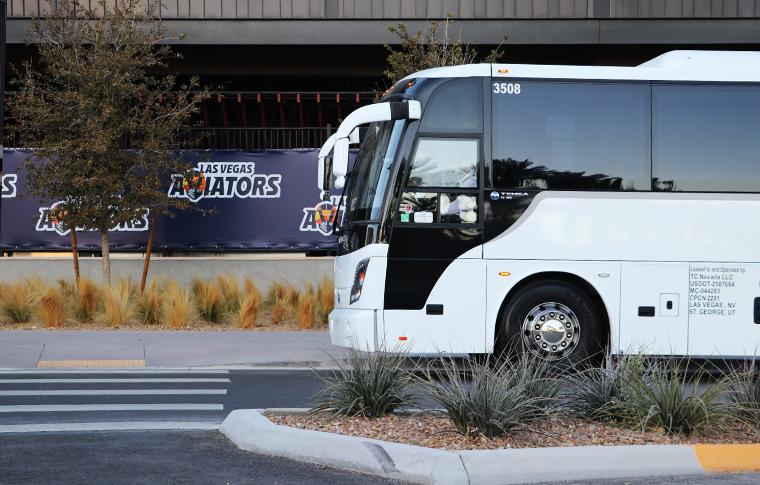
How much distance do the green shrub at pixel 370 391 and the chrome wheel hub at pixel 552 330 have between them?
2914mm

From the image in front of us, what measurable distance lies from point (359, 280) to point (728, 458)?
4.60 metres

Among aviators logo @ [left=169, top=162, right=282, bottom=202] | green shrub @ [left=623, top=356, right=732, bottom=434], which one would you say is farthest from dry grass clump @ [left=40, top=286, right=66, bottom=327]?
green shrub @ [left=623, top=356, right=732, bottom=434]

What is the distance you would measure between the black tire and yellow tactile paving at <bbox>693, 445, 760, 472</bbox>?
3.59 meters

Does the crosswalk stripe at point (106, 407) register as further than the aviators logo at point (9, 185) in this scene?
No

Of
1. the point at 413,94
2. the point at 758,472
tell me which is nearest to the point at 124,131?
Answer: the point at 413,94

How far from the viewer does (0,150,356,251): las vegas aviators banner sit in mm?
17750

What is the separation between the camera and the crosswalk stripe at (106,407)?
24.3 ft

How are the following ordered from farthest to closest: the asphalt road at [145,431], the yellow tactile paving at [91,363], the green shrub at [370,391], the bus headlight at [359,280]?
1. the yellow tactile paving at [91,363]
2. the bus headlight at [359,280]
3. the green shrub at [370,391]
4. the asphalt road at [145,431]

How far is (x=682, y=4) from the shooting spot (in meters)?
18.9

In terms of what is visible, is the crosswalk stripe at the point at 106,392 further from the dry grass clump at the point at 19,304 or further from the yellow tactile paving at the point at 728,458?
the dry grass clump at the point at 19,304

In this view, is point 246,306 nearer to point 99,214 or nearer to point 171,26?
point 99,214

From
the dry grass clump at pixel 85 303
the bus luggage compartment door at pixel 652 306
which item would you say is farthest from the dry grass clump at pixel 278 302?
the bus luggage compartment door at pixel 652 306

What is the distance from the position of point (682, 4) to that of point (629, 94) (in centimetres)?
1123

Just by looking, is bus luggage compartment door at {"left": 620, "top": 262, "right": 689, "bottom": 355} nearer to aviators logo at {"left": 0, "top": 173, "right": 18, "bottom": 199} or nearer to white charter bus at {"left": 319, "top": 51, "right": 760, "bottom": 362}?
white charter bus at {"left": 319, "top": 51, "right": 760, "bottom": 362}
